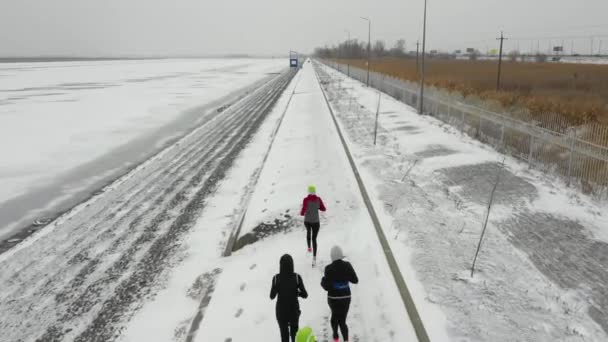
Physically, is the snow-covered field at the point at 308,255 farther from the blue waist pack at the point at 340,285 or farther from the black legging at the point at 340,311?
the blue waist pack at the point at 340,285

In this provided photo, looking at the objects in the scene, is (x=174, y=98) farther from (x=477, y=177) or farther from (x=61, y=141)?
(x=477, y=177)

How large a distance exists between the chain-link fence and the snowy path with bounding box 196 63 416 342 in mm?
6105

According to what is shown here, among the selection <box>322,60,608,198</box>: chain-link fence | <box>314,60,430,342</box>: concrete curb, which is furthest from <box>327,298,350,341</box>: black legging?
<box>322,60,608,198</box>: chain-link fence

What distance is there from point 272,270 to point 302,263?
0.59 metres

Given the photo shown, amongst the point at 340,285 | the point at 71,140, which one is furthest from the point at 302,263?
the point at 71,140

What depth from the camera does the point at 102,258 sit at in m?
8.16

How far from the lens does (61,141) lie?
1953 centimetres

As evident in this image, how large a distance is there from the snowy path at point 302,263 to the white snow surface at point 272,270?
2cm

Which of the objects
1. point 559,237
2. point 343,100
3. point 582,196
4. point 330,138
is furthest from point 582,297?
point 343,100

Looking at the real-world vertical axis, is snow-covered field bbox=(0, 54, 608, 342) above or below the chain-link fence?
below

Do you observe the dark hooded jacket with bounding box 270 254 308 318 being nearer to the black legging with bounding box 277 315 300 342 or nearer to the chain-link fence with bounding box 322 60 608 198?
the black legging with bounding box 277 315 300 342

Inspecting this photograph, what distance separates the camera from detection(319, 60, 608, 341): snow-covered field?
5973 millimetres

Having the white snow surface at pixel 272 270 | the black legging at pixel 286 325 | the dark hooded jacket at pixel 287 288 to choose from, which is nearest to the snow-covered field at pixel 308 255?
the white snow surface at pixel 272 270

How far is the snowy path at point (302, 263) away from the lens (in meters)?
5.97
